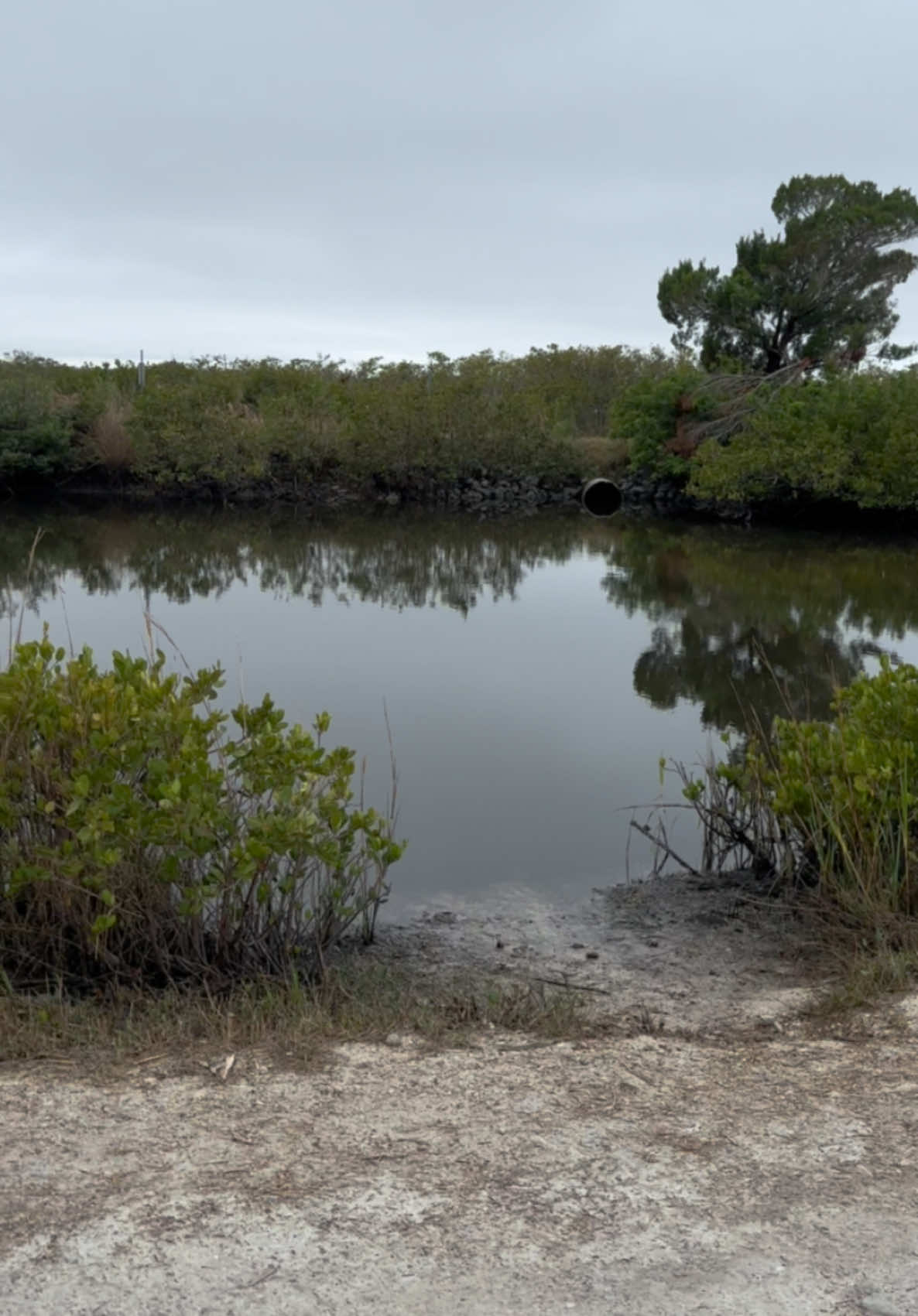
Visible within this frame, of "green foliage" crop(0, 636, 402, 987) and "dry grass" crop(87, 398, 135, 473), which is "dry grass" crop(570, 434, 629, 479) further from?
"green foliage" crop(0, 636, 402, 987)

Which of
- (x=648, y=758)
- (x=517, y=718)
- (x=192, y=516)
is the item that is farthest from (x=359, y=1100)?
(x=192, y=516)

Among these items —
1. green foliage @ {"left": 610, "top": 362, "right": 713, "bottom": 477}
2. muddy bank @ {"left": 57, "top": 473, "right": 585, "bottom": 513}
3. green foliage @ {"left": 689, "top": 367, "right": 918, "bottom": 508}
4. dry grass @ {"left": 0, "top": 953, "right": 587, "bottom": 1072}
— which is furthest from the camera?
muddy bank @ {"left": 57, "top": 473, "right": 585, "bottom": 513}

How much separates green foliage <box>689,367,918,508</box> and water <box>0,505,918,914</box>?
201 centimetres

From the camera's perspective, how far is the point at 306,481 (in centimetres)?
3816

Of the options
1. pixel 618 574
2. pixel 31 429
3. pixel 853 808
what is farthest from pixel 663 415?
pixel 853 808

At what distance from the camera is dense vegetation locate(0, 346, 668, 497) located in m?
35.1

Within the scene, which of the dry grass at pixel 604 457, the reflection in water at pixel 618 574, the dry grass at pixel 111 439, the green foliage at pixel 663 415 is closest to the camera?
the reflection in water at pixel 618 574

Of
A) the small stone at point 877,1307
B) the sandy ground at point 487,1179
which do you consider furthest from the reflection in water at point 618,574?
the small stone at point 877,1307

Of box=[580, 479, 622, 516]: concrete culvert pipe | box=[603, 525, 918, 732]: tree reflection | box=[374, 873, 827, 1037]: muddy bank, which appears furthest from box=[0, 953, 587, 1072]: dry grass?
box=[580, 479, 622, 516]: concrete culvert pipe

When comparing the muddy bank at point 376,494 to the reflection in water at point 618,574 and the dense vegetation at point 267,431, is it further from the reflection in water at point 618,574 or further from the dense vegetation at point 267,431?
the reflection in water at point 618,574

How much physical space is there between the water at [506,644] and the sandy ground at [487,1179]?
9.69 ft

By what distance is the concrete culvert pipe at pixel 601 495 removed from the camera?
38.4 m

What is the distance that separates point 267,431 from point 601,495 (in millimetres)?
10415

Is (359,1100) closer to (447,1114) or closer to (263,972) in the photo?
(447,1114)
